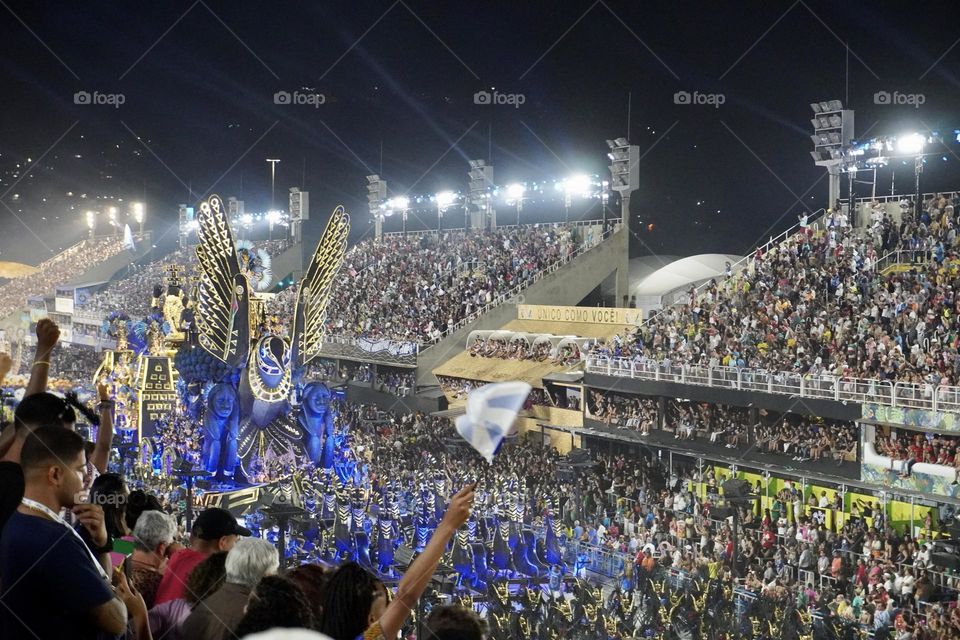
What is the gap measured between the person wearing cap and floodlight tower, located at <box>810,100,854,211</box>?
20763 mm

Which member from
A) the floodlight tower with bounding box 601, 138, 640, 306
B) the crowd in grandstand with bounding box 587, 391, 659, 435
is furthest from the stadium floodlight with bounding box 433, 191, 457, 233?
the crowd in grandstand with bounding box 587, 391, 659, 435

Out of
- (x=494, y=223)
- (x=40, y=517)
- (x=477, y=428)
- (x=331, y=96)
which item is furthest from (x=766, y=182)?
(x=40, y=517)

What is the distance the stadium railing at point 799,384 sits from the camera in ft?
51.3

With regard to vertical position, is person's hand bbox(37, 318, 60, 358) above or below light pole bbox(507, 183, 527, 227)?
below

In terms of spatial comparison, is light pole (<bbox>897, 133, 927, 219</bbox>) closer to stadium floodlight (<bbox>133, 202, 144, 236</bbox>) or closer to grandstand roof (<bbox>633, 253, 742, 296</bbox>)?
grandstand roof (<bbox>633, 253, 742, 296</bbox>)

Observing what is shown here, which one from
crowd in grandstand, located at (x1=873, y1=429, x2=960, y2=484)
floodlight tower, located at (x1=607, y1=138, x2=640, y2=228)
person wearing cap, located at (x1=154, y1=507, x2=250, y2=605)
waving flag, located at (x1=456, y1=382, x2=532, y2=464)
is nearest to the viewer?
person wearing cap, located at (x1=154, y1=507, x2=250, y2=605)

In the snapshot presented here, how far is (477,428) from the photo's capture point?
5398 millimetres

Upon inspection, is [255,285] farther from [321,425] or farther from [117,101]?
[117,101]

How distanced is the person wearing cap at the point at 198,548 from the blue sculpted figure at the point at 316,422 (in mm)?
14447

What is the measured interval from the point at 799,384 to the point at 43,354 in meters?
14.9

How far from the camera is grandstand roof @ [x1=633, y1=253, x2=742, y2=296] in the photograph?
29281 mm

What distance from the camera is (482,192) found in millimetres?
38656

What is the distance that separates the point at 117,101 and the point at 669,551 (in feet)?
72.7

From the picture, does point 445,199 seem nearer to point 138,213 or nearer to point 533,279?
point 533,279
